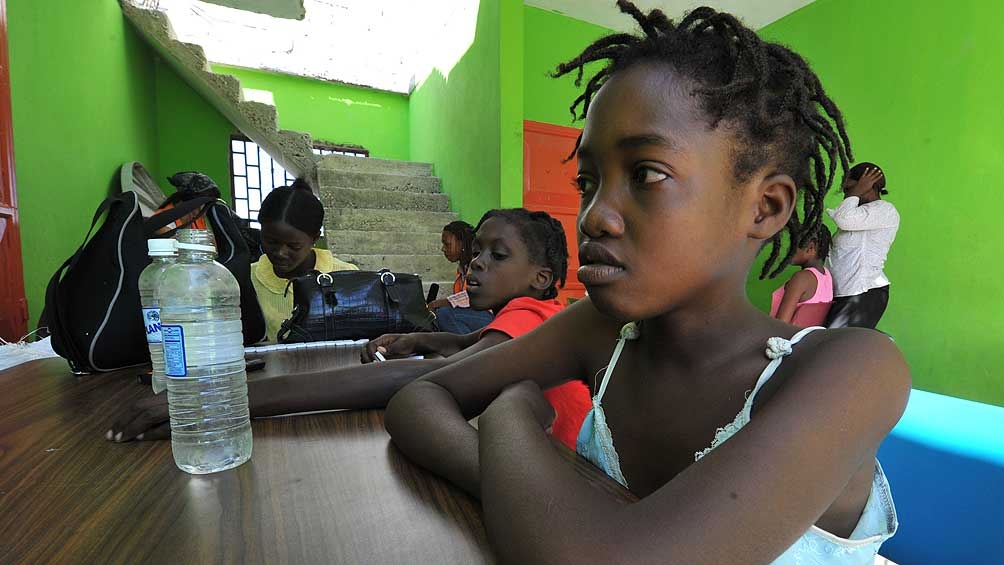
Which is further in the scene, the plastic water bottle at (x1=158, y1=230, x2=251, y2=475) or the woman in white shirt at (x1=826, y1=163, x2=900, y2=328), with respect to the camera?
the woman in white shirt at (x1=826, y1=163, x2=900, y2=328)

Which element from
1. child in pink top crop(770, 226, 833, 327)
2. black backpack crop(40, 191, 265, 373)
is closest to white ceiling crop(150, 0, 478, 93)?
child in pink top crop(770, 226, 833, 327)

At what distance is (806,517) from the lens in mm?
448

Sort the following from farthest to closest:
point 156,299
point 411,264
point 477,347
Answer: point 411,264, point 477,347, point 156,299

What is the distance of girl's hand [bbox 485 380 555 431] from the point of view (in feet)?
2.08

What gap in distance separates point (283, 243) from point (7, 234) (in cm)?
115

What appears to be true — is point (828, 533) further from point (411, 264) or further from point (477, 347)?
point (411, 264)

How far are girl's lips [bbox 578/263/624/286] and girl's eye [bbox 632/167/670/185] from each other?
110 mm

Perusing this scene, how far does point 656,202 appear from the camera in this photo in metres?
0.58

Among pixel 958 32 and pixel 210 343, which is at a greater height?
pixel 958 32

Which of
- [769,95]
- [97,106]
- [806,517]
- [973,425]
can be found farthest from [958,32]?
[97,106]

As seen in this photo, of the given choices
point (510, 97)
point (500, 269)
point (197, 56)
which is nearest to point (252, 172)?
point (197, 56)

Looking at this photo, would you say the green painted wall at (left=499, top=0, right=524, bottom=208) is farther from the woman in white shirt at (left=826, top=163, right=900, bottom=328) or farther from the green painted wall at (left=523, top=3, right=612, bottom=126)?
the woman in white shirt at (left=826, top=163, right=900, bottom=328)

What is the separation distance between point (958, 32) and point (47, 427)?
4708 millimetres

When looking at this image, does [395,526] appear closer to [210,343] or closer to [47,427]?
[210,343]
